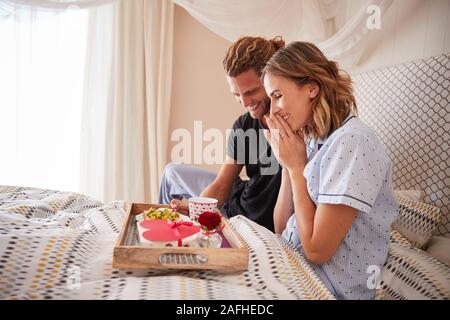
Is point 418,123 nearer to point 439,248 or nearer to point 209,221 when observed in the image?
point 439,248

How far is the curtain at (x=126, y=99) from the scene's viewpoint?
2434mm

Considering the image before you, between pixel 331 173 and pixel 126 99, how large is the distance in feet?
6.26

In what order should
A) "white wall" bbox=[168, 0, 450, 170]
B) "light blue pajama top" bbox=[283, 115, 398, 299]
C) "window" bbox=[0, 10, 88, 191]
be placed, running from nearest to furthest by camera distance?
"light blue pajama top" bbox=[283, 115, 398, 299] → "window" bbox=[0, 10, 88, 191] → "white wall" bbox=[168, 0, 450, 170]

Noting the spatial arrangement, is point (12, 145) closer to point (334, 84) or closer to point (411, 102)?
point (334, 84)

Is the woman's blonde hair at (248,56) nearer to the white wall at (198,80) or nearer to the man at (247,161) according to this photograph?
the man at (247,161)

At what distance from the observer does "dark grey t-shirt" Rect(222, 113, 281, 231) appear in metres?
1.47

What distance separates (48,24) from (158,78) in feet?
2.41

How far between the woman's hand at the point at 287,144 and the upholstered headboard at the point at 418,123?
44 cm

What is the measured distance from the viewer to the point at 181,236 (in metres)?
0.83

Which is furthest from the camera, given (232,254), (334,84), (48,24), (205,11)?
(48,24)

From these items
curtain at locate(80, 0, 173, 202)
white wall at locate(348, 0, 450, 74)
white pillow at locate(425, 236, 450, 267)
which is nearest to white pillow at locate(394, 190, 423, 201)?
white pillow at locate(425, 236, 450, 267)

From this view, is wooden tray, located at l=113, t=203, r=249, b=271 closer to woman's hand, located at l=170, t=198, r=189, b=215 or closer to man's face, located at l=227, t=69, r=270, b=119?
woman's hand, located at l=170, t=198, r=189, b=215

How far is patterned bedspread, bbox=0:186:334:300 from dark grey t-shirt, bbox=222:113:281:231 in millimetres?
572
